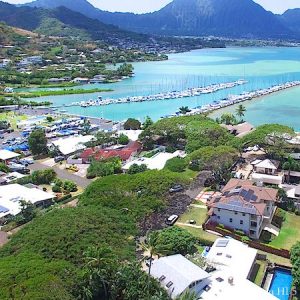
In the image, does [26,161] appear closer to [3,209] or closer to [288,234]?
[3,209]

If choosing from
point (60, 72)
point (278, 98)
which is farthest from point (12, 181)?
point (60, 72)

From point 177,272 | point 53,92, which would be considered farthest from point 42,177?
point 53,92

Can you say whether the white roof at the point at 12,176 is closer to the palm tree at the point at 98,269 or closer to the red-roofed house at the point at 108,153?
the red-roofed house at the point at 108,153

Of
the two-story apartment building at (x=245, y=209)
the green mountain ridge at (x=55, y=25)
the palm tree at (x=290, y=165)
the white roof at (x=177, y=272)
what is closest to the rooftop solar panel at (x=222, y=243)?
the two-story apartment building at (x=245, y=209)

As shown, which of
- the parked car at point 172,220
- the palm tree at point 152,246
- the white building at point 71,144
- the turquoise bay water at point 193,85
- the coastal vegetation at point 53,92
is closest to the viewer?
the palm tree at point 152,246

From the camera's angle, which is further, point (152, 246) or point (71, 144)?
point (71, 144)

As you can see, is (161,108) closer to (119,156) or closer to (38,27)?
(119,156)
